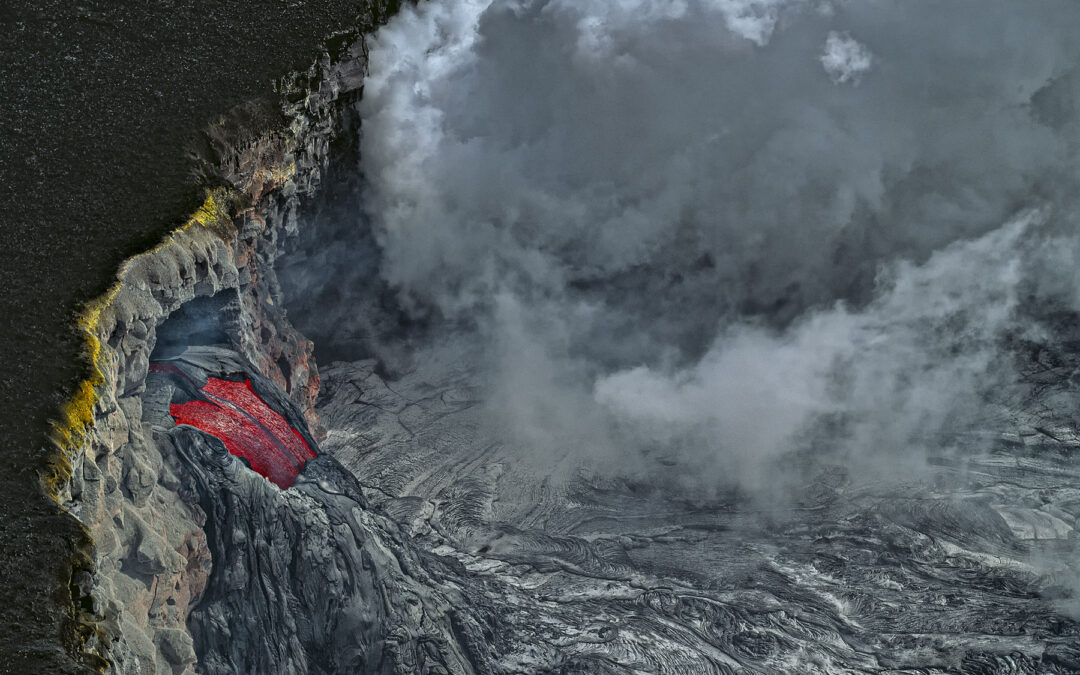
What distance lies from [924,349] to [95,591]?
62.2ft

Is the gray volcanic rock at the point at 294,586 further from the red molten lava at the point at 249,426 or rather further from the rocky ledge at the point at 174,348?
the red molten lava at the point at 249,426

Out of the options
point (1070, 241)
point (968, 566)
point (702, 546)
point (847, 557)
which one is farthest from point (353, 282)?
point (1070, 241)

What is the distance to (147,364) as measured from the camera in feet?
48.4

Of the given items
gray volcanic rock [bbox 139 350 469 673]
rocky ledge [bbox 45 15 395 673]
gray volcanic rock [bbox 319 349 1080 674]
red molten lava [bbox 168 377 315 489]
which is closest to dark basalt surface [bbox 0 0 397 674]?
rocky ledge [bbox 45 15 395 673]

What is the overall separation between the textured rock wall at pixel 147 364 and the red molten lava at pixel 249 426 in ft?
3.66

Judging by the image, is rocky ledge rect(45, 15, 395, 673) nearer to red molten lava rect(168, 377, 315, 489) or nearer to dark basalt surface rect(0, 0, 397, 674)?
dark basalt surface rect(0, 0, 397, 674)

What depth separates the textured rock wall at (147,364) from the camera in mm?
12102

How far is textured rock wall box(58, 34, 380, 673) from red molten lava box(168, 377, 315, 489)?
1117mm

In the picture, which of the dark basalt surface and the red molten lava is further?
the red molten lava

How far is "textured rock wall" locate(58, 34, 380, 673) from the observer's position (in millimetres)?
12102

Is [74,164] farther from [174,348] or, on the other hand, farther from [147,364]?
[174,348]

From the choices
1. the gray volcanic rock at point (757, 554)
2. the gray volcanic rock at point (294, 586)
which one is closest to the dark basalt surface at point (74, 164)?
the gray volcanic rock at point (294, 586)

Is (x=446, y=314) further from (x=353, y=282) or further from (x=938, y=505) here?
(x=938, y=505)

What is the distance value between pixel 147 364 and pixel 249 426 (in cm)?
342
